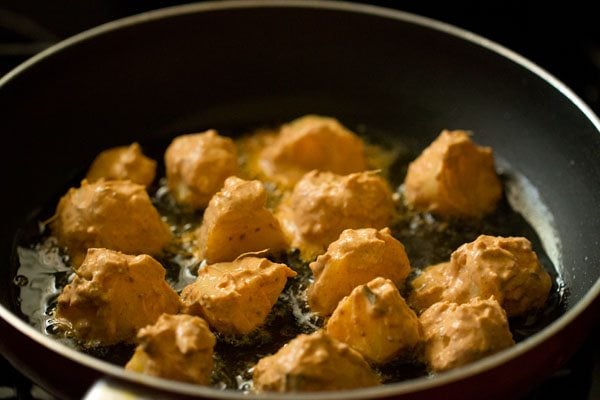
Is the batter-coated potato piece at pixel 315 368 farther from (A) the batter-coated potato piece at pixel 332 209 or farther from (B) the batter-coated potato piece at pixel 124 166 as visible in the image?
(B) the batter-coated potato piece at pixel 124 166

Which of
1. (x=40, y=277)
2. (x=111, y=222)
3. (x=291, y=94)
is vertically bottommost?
(x=40, y=277)

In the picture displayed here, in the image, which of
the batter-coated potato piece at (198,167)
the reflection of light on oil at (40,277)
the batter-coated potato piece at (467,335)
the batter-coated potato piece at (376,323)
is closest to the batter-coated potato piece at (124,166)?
the batter-coated potato piece at (198,167)

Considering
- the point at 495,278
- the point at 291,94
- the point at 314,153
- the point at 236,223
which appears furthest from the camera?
the point at 291,94

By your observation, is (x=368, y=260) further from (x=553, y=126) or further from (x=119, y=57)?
(x=119, y=57)

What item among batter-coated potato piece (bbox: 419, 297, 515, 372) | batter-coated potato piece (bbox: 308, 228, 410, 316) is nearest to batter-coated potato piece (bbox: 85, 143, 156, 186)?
batter-coated potato piece (bbox: 308, 228, 410, 316)

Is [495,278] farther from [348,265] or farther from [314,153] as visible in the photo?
[314,153]

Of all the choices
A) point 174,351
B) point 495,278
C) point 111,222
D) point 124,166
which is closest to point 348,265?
point 495,278

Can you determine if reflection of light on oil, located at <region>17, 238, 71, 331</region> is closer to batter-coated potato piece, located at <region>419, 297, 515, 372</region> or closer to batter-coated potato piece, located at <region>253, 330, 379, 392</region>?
batter-coated potato piece, located at <region>253, 330, 379, 392</region>
